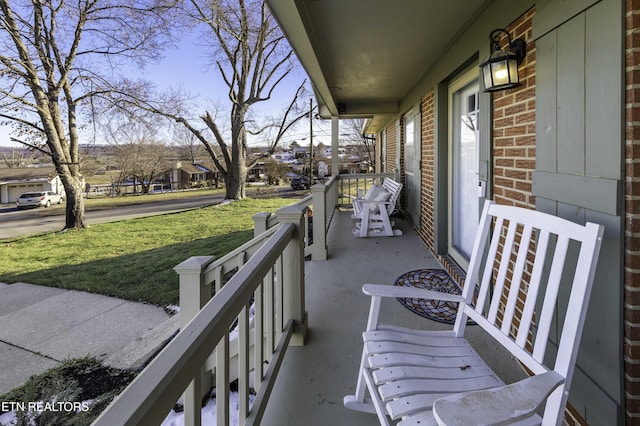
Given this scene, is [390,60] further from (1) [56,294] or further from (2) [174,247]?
(2) [174,247]

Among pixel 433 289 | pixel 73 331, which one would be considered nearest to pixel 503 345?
pixel 433 289

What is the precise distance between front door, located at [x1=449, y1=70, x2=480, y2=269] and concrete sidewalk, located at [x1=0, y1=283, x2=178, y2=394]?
11.9ft

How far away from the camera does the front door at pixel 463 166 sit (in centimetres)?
323

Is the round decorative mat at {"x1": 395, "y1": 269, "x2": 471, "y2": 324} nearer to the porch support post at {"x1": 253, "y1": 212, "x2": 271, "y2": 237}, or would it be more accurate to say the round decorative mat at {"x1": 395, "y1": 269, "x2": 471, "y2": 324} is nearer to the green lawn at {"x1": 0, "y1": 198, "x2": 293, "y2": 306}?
the porch support post at {"x1": 253, "y1": 212, "x2": 271, "y2": 237}

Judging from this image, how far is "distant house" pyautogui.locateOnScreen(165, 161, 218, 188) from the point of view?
45959 millimetres

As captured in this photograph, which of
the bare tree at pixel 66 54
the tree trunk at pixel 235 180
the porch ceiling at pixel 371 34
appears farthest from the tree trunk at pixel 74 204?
the porch ceiling at pixel 371 34

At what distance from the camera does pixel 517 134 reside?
6.95 feet

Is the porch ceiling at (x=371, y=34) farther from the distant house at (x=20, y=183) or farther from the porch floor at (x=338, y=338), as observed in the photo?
the distant house at (x=20, y=183)

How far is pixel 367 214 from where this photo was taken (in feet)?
17.7

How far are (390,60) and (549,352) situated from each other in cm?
334

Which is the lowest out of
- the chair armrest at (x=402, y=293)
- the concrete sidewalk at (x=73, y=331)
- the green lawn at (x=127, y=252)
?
the concrete sidewalk at (x=73, y=331)

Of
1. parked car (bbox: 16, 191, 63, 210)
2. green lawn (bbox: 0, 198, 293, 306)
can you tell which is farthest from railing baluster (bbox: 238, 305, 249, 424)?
parked car (bbox: 16, 191, 63, 210)

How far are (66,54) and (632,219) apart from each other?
59.8 feet

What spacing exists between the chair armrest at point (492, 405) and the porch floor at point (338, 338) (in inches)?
35.1
